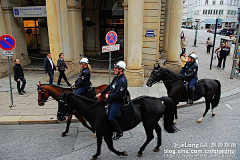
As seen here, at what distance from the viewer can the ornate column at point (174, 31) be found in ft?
41.1

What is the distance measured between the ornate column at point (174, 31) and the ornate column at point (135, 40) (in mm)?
3158

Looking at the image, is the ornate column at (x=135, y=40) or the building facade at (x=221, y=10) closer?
the ornate column at (x=135, y=40)

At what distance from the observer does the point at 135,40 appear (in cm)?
1062

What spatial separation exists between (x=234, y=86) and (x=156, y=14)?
5.93 meters

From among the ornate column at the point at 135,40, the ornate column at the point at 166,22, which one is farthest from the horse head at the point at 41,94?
the ornate column at the point at 166,22

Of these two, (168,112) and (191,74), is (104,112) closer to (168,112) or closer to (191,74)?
(168,112)

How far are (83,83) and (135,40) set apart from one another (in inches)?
207

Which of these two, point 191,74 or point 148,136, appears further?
point 191,74

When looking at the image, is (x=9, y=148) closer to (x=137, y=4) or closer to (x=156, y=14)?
(x=137, y=4)

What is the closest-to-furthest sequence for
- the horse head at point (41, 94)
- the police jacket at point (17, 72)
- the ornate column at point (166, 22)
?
the horse head at point (41, 94) → the police jacket at point (17, 72) → the ornate column at point (166, 22)

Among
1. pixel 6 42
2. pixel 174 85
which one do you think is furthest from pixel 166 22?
pixel 6 42

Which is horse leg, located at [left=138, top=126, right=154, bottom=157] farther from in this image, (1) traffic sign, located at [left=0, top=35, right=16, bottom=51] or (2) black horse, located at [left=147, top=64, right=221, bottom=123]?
(1) traffic sign, located at [left=0, top=35, right=16, bottom=51]

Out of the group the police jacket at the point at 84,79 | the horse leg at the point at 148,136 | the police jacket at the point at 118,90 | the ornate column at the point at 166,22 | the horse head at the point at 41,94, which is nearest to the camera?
the police jacket at the point at 118,90

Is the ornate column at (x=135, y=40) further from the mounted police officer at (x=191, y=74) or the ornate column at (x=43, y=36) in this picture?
the ornate column at (x=43, y=36)
